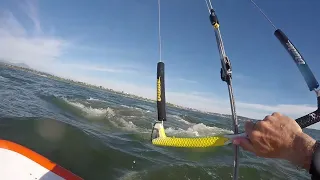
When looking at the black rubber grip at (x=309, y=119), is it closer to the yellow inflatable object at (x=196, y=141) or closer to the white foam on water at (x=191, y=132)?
the yellow inflatable object at (x=196, y=141)

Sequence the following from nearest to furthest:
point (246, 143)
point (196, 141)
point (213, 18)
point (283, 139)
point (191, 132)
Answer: point (283, 139) → point (246, 143) → point (196, 141) → point (213, 18) → point (191, 132)

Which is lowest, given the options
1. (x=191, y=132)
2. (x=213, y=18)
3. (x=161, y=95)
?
(x=191, y=132)

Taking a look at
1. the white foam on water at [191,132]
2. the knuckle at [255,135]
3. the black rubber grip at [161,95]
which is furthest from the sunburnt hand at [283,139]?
the white foam on water at [191,132]

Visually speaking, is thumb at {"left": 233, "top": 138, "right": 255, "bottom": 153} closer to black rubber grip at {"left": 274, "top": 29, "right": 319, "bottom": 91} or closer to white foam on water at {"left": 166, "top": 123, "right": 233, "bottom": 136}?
black rubber grip at {"left": 274, "top": 29, "right": 319, "bottom": 91}

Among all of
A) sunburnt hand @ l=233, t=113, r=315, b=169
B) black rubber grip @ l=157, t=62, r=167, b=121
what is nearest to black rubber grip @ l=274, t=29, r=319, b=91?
sunburnt hand @ l=233, t=113, r=315, b=169

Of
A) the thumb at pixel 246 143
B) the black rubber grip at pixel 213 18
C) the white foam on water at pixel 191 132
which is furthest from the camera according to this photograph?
the white foam on water at pixel 191 132

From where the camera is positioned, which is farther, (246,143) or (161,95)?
(161,95)

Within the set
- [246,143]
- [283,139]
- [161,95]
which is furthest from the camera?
[161,95]

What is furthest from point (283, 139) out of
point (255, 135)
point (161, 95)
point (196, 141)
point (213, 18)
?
point (213, 18)

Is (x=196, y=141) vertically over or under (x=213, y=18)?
under

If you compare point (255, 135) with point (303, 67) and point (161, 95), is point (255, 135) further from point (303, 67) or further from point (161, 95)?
point (161, 95)
